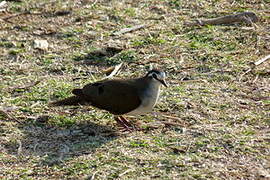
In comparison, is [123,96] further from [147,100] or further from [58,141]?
[58,141]

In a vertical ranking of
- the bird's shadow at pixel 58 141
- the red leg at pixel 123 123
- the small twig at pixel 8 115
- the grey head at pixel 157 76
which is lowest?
the bird's shadow at pixel 58 141

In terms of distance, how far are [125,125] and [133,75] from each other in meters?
1.65

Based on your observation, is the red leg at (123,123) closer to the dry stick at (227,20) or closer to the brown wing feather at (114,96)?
the brown wing feather at (114,96)

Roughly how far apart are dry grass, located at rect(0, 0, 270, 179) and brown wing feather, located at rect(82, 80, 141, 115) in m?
0.24

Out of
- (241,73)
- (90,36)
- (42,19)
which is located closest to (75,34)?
(90,36)

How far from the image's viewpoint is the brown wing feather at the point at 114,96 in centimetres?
703

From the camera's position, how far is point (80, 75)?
8.66 meters

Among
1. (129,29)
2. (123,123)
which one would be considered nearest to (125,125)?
(123,123)

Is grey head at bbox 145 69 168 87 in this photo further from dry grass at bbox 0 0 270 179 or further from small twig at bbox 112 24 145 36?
small twig at bbox 112 24 145 36

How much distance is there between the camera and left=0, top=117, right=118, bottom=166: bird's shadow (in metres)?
6.49

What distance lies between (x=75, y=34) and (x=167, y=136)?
3.73 m

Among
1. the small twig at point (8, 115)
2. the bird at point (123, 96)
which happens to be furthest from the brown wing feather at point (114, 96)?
the small twig at point (8, 115)

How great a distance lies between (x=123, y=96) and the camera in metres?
7.10

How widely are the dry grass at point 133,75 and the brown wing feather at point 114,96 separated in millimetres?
241
